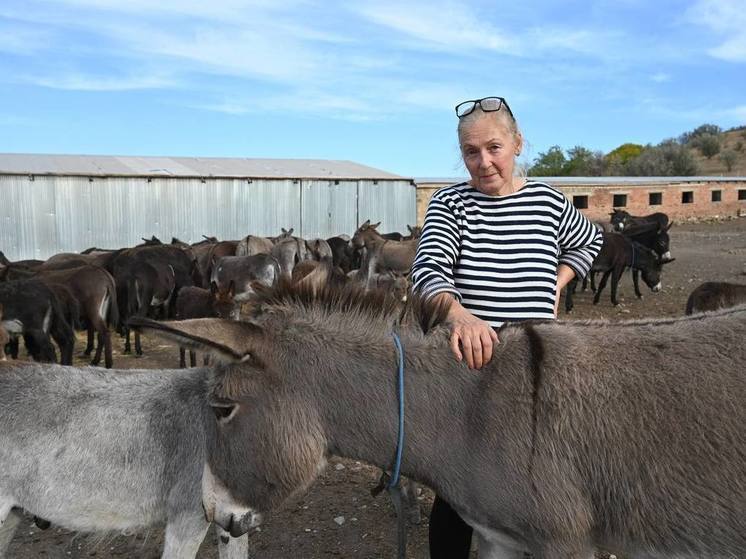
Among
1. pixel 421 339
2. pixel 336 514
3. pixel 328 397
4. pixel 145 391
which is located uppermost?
pixel 421 339

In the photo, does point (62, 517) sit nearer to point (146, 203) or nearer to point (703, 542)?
point (703, 542)

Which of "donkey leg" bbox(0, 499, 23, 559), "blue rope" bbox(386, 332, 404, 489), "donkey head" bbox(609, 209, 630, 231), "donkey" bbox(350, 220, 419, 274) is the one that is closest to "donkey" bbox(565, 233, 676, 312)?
"donkey" bbox(350, 220, 419, 274)

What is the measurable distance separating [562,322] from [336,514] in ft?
11.4

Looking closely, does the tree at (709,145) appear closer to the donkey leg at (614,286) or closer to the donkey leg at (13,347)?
the donkey leg at (614,286)

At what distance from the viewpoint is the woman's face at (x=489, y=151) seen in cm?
254

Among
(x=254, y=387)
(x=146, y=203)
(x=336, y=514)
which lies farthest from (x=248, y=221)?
(x=254, y=387)

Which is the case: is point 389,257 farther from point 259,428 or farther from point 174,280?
A: point 259,428

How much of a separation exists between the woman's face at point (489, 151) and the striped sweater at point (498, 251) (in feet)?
0.35

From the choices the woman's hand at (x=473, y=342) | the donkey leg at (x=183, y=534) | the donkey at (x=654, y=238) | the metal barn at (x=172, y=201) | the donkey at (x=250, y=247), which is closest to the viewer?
the woman's hand at (x=473, y=342)

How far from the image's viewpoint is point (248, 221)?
91.0 ft

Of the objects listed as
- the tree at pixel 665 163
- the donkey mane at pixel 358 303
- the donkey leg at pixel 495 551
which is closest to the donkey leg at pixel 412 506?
the donkey leg at pixel 495 551

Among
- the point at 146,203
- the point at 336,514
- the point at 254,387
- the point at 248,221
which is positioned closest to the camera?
the point at 254,387

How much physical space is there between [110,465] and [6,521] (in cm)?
75

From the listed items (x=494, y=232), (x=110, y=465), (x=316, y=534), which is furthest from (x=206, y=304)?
(x=494, y=232)
